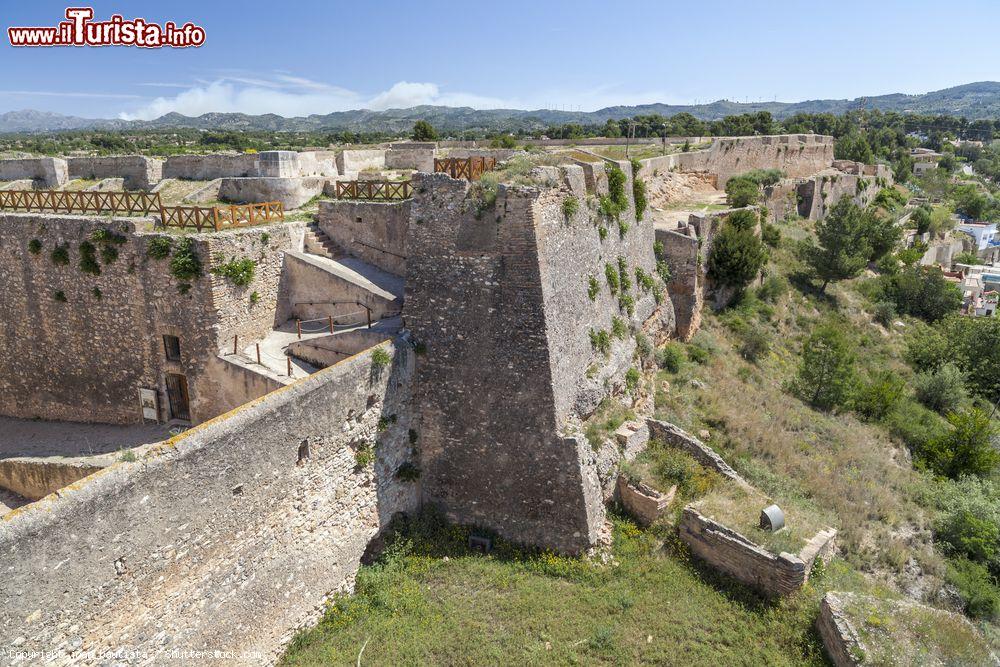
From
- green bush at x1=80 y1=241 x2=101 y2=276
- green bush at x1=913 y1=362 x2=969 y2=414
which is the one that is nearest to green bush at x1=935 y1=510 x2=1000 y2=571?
green bush at x1=913 y1=362 x2=969 y2=414

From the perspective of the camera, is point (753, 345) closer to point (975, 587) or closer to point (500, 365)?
point (975, 587)

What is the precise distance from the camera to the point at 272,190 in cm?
1611

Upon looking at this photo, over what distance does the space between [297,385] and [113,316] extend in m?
6.45

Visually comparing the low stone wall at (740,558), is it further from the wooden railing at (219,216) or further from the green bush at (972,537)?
the wooden railing at (219,216)

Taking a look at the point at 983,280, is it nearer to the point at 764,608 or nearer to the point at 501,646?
the point at 764,608

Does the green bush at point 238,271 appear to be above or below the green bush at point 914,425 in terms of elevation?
above

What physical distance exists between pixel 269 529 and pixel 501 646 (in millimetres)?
3714

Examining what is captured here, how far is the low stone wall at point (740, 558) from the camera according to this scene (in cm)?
946

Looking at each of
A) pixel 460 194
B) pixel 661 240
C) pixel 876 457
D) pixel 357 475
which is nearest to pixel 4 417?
pixel 357 475

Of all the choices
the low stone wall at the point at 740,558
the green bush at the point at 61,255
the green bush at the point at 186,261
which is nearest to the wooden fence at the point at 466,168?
the green bush at the point at 186,261

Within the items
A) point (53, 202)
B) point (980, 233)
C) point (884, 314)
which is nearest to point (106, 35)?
point (53, 202)

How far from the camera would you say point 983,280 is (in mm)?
Answer: 39156

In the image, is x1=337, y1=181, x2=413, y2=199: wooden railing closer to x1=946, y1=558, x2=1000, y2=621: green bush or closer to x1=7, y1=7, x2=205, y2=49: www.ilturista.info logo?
x1=7, y1=7, x2=205, y2=49: www.ilturista.info logo

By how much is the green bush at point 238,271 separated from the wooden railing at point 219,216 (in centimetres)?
86
